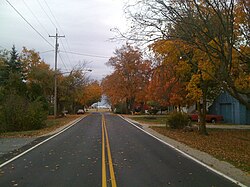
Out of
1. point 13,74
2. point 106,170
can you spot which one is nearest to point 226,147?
point 106,170

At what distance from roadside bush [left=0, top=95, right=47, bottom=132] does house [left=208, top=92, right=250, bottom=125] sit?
2320cm

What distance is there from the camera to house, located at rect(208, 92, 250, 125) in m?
41.3

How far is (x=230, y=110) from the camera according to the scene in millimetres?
44719

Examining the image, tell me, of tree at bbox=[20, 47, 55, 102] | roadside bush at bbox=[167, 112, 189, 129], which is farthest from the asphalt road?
tree at bbox=[20, 47, 55, 102]

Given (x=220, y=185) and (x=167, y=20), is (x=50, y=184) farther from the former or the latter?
(x=167, y=20)

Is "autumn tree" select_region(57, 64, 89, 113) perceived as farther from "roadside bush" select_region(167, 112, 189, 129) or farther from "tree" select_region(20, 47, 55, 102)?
"roadside bush" select_region(167, 112, 189, 129)

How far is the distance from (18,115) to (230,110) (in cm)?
2775

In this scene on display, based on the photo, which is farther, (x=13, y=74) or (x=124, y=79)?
(x=124, y=79)

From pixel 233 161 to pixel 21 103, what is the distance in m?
21.4

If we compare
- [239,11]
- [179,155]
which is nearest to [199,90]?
[239,11]

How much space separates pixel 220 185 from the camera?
26.1ft

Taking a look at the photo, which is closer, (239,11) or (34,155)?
(34,155)

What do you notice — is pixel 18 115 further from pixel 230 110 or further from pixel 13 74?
pixel 230 110

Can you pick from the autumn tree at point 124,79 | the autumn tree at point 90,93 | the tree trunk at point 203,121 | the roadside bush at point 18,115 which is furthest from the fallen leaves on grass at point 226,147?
the autumn tree at point 90,93
